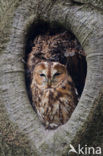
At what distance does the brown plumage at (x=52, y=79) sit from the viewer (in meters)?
1.67

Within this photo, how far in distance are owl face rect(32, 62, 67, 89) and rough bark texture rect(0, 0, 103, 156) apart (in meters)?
0.14

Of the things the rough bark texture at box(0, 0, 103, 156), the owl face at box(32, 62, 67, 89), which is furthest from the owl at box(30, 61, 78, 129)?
the rough bark texture at box(0, 0, 103, 156)

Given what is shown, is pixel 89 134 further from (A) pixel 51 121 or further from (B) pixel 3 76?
(B) pixel 3 76

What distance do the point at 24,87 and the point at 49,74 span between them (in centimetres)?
20

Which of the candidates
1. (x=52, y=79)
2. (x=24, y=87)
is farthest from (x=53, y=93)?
(x=24, y=87)

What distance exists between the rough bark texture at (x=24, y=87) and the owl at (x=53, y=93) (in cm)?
15

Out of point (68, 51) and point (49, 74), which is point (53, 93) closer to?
point (49, 74)

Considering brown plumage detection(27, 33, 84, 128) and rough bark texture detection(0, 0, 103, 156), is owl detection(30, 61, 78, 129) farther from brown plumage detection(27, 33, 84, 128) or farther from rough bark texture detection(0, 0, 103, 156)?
rough bark texture detection(0, 0, 103, 156)

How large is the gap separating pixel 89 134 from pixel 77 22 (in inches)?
23.1

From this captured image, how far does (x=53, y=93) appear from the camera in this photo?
1.80 metres

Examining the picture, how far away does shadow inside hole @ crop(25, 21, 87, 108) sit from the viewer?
1631 mm

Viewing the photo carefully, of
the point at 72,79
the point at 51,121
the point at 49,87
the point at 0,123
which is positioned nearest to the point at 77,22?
the point at 72,79

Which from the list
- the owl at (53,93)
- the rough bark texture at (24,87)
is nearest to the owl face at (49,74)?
the owl at (53,93)

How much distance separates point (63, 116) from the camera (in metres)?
1.75
